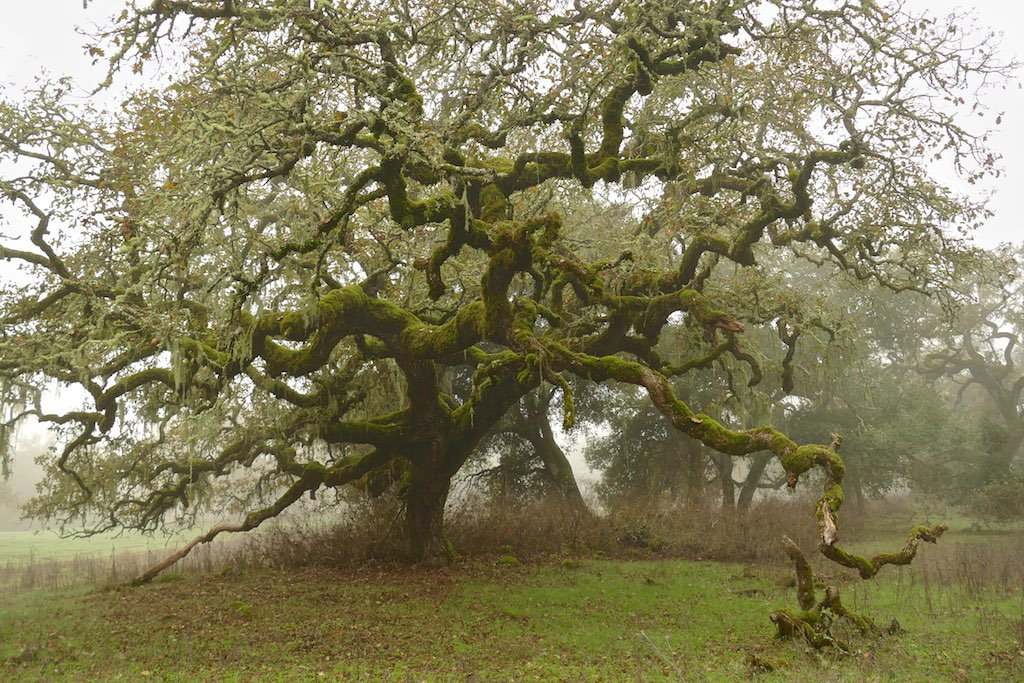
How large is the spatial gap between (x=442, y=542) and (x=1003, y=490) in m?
19.4

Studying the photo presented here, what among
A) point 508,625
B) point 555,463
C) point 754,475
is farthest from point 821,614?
point 754,475

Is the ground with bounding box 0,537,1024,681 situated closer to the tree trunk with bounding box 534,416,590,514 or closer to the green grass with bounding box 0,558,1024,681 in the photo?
the green grass with bounding box 0,558,1024,681

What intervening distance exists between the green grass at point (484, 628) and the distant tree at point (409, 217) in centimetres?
141

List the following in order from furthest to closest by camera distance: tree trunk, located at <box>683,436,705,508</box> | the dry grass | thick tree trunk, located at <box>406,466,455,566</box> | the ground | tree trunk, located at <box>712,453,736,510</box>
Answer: tree trunk, located at <box>712,453,736,510</box> → tree trunk, located at <box>683,436,705,508</box> → the dry grass → thick tree trunk, located at <box>406,466,455,566</box> → the ground

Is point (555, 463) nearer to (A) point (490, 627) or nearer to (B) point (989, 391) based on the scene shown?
(A) point (490, 627)

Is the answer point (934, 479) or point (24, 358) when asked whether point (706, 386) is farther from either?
point (24, 358)

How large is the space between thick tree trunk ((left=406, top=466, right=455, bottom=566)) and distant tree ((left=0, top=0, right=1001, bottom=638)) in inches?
1.8

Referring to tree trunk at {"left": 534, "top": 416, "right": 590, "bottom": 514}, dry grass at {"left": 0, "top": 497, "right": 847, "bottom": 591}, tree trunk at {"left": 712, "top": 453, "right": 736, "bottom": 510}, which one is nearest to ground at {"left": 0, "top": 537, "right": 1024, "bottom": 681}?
dry grass at {"left": 0, "top": 497, "right": 847, "bottom": 591}

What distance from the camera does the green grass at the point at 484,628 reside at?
7.91 metres

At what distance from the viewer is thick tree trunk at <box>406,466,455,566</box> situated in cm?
1480

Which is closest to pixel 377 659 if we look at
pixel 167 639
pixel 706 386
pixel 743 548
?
pixel 167 639

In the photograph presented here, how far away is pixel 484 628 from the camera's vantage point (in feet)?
33.6

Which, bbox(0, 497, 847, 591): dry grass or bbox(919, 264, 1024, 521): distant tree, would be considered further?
bbox(919, 264, 1024, 521): distant tree

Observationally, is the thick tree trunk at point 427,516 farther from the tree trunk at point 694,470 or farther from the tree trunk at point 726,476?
the tree trunk at point 726,476
